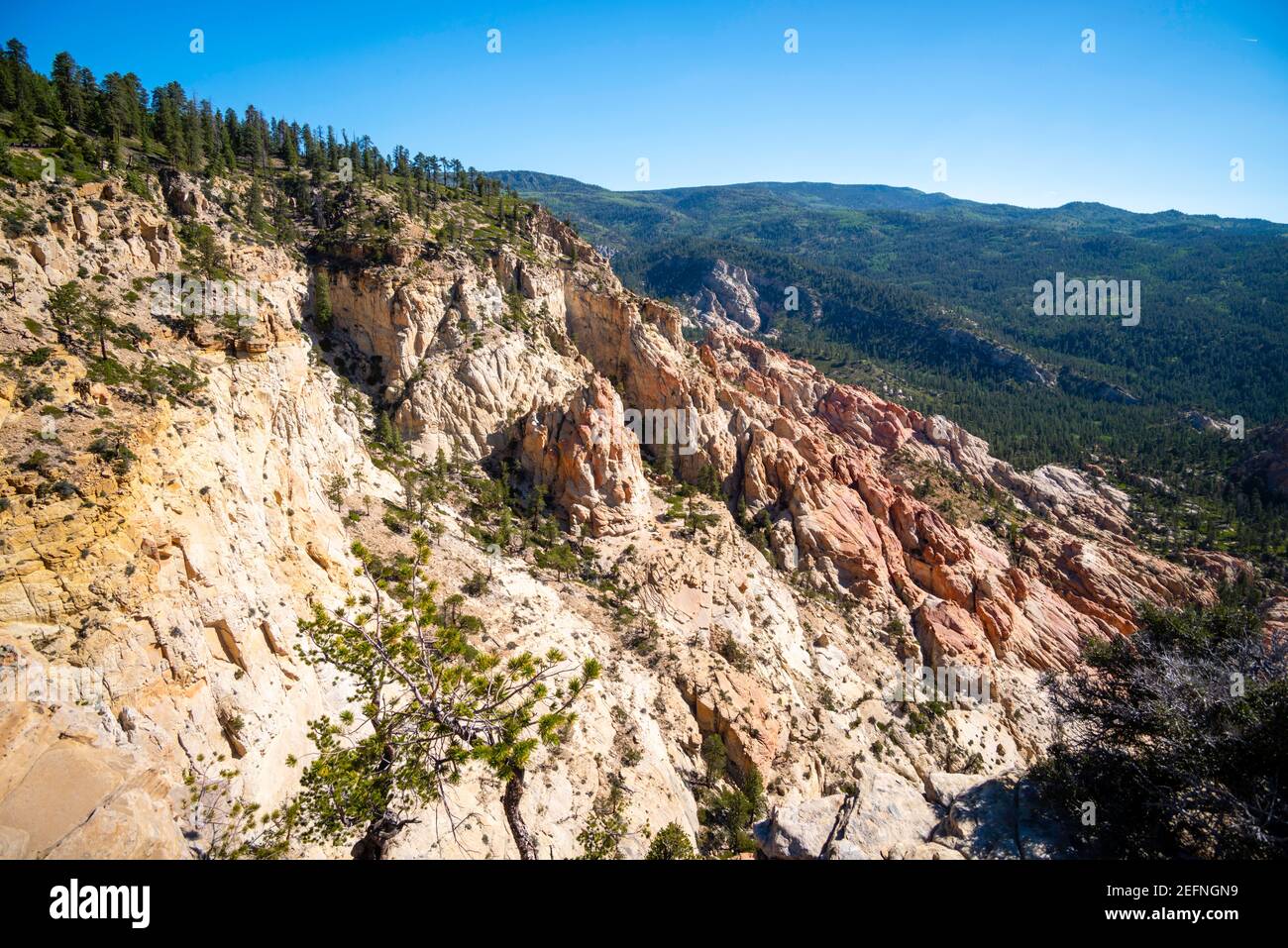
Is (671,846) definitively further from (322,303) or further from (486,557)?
(322,303)

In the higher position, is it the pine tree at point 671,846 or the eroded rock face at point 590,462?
the eroded rock face at point 590,462

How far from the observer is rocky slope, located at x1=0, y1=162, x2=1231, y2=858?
15.3 m

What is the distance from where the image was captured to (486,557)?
36.2m

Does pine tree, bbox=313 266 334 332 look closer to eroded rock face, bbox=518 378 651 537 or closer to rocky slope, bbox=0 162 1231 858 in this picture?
rocky slope, bbox=0 162 1231 858

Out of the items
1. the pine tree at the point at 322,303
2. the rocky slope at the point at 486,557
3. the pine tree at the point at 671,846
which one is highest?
the pine tree at the point at 322,303

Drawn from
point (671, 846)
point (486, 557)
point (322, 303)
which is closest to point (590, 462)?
point (486, 557)

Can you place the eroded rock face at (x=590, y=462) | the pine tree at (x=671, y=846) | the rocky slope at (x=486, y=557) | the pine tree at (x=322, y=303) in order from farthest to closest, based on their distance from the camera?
the pine tree at (x=322, y=303), the eroded rock face at (x=590, y=462), the pine tree at (x=671, y=846), the rocky slope at (x=486, y=557)

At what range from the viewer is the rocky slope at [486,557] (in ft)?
50.2

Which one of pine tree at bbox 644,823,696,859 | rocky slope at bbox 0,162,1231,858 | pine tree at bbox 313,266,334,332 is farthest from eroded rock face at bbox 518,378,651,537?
pine tree at bbox 644,823,696,859

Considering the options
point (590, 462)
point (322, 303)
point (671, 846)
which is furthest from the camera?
point (322, 303)

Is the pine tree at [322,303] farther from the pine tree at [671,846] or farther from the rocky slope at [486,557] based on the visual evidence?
the pine tree at [671,846]

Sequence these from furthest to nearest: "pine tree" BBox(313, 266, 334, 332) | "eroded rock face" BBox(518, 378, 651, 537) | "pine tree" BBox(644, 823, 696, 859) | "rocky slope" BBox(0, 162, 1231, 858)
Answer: "pine tree" BBox(313, 266, 334, 332) < "eroded rock face" BBox(518, 378, 651, 537) < "pine tree" BBox(644, 823, 696, 859) < "rocky slope" BBox(0, 162, 1231, 858)

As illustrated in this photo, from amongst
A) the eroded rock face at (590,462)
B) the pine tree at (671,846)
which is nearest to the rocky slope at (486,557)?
the eroded rock face at (590,462)
